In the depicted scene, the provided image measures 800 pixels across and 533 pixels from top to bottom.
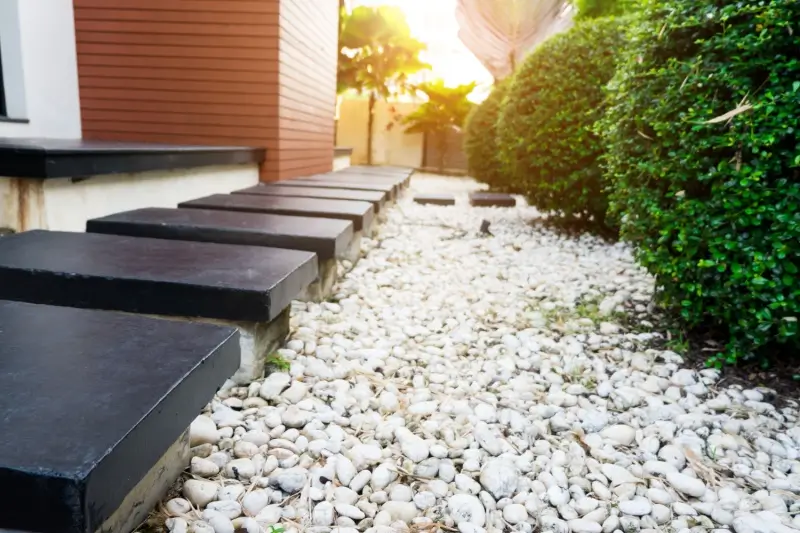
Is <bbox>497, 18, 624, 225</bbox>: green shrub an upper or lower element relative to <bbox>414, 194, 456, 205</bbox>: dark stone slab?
upper

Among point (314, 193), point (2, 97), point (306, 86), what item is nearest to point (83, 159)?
point (314, 193)

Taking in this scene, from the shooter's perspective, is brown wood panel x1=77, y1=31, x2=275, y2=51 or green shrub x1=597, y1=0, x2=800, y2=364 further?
brown wood panel x1=77, y1=31, x2=275, y2=51

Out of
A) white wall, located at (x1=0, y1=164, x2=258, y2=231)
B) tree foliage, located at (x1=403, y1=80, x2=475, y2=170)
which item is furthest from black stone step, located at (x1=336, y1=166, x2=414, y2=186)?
tree foliage, located at (x1=403, y1=80, x2=475, y2=170)

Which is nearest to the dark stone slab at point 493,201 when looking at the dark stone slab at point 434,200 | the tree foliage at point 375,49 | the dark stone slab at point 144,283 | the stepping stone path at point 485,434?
the dark stone slab at point 434,200

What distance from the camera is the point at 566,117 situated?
196 inches

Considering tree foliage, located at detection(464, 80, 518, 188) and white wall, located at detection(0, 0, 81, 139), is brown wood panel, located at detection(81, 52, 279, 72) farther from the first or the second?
tree foliage, located at detection(464, 80, 518, 188)

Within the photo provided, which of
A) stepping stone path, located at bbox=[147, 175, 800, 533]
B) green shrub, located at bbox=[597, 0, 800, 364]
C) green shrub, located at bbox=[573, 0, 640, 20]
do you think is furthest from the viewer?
green shrub, located at bbox=[573, 0, 640, 20]

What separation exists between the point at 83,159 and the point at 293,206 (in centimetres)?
118

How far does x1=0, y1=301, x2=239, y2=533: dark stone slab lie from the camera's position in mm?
787

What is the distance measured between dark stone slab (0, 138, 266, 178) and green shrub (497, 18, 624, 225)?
293 cm

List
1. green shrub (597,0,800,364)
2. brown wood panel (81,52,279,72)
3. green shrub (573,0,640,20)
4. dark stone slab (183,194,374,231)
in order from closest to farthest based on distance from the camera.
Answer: green shrub (597,0,800,364) < dark stone slab (183,194,374,231) < brown wood panel (81,52,279,72) < green shrub (573,0,640,20)

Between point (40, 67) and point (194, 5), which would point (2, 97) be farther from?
point (194, 5)

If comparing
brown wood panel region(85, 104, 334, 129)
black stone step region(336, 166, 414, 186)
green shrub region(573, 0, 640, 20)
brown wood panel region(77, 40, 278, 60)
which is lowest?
black stone step region(336, 166, 414, 186)

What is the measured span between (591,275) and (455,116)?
13.6 m
